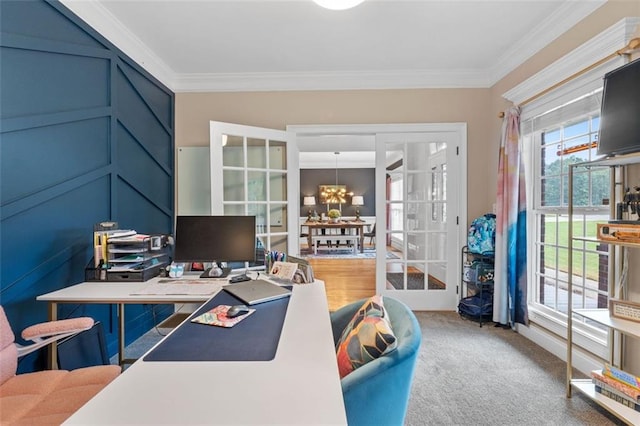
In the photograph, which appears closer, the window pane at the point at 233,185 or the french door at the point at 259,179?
the french door at the point at 259,179

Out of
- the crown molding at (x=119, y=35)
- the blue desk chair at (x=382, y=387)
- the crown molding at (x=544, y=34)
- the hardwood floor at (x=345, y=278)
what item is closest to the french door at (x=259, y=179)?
the crown molding at (x=119, y=35)

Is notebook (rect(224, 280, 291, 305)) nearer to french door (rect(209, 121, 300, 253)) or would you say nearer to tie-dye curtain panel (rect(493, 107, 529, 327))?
french door (rect(209, 121, 300, 253))

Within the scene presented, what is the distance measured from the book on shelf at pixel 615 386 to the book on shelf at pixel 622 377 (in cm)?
2

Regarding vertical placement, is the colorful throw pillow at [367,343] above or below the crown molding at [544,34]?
below

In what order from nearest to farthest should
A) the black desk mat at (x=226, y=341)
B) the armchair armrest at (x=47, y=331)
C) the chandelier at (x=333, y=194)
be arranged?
the black desk mat at (x=226, y=341)
the armchair armrest at (x=47, y=331)
the chandelier at (x=333, y=194)

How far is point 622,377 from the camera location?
1689mm

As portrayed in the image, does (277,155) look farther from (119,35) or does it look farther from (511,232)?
(511,232)

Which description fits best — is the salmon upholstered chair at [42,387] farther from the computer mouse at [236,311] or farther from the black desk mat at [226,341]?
the computer mouse at [236,311]

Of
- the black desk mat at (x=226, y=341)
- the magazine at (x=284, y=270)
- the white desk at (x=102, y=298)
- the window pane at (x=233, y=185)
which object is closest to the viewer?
the black desk mat at (x=226, y=341)

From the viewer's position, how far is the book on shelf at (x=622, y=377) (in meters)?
1.63

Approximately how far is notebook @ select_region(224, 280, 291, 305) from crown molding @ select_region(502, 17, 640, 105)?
2.49 metres

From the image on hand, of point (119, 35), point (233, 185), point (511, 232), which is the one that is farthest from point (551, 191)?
point (119, 35)

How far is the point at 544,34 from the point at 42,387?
3.85m

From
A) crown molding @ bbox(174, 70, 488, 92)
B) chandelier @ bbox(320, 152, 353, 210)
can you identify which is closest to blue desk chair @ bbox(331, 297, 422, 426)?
crown molding @ bbox(174, 70, 488, 92)
